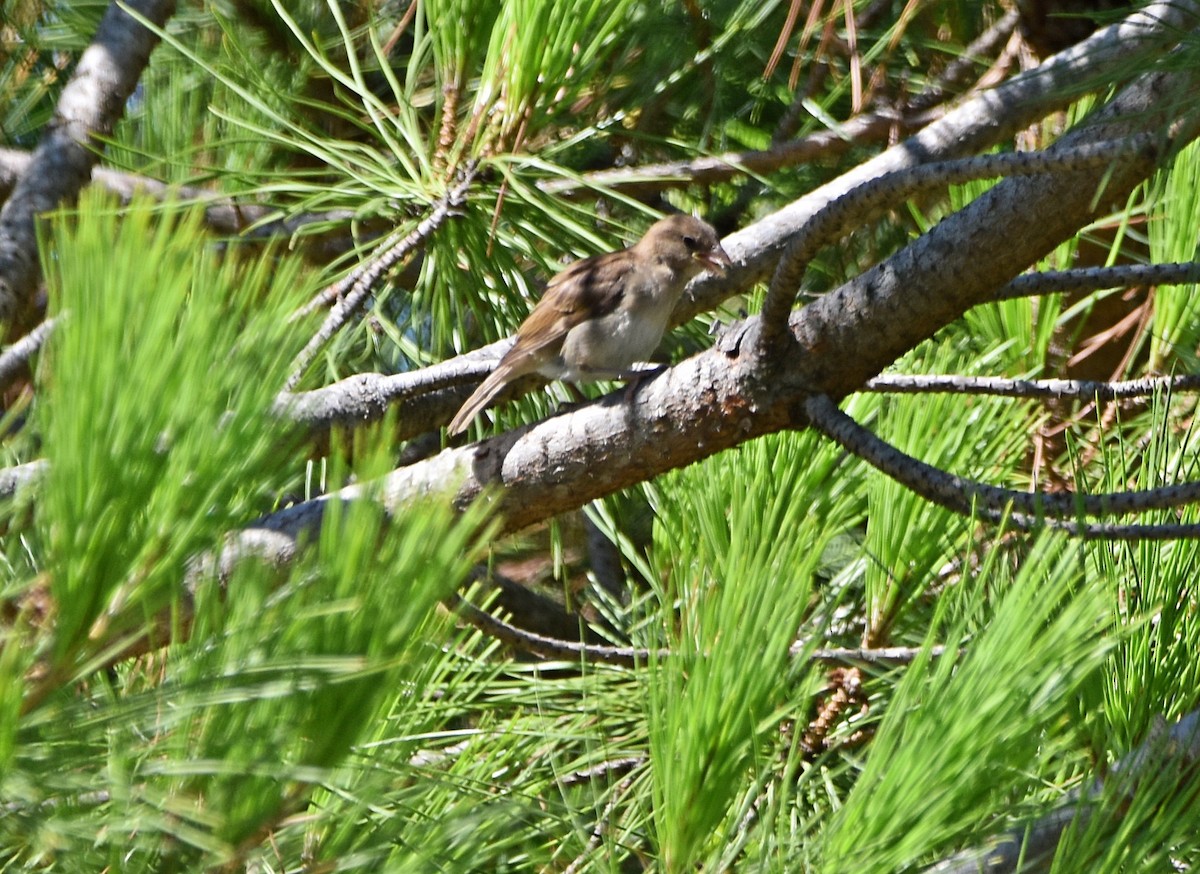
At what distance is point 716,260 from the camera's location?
2553mm

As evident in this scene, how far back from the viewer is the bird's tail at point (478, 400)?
7.11ft

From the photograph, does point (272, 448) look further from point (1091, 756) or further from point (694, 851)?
point (1091, 756)

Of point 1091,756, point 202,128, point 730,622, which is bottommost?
point 1091,756

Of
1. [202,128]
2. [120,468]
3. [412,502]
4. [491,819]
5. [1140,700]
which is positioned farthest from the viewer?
[202,128]

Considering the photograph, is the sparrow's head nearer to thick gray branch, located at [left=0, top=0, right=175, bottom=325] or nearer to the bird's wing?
the bird's wing

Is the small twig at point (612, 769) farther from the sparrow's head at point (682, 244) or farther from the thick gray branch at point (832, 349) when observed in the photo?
the sparrow's head at point (682, 244)

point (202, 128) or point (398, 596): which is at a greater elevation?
point (202, 128)

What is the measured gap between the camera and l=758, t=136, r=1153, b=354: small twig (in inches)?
46.6

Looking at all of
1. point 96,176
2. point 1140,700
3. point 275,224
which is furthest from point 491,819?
point 96,176

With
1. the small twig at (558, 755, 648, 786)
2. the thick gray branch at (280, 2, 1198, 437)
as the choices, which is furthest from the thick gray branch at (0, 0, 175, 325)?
the small twig at (558, 755, 648, 786)

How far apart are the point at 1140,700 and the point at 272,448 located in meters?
0.94

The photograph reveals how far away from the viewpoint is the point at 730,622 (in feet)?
3.63

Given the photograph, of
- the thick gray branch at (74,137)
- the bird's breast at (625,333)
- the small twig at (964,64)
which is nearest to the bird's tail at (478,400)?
the bird's breast at (625,333)

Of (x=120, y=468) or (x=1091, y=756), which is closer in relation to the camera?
(x=120, y=468)
